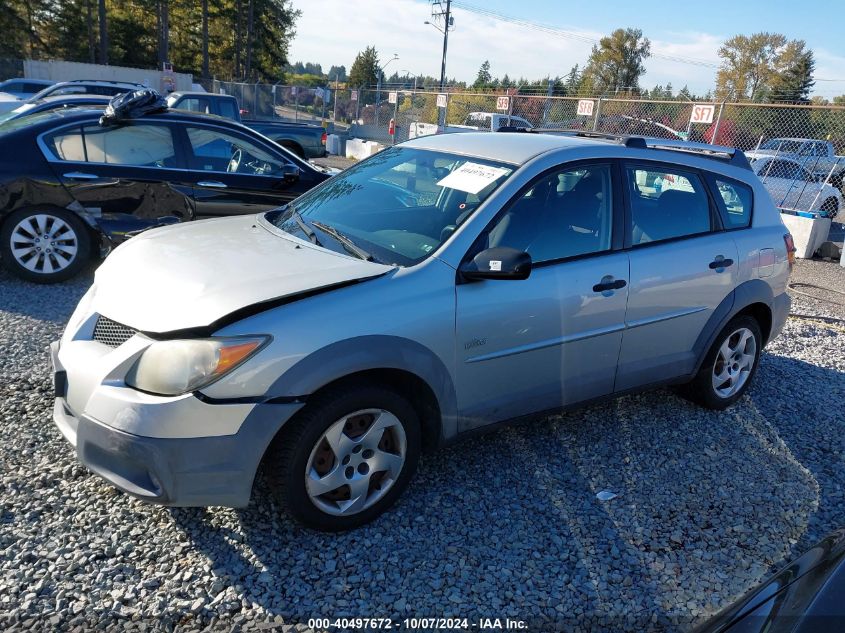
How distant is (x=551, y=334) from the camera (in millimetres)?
3361

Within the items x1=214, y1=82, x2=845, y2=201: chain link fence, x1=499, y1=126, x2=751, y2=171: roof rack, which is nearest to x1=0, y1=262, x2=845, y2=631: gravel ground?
x1=499, y1=126, x2=751, y2=171: roof rack

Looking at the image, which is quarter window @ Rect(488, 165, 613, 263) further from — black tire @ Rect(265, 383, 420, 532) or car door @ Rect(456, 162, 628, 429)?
black tire @ Rect(265, 383, 420, 532)

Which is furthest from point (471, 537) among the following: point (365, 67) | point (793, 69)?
point (365, 67)

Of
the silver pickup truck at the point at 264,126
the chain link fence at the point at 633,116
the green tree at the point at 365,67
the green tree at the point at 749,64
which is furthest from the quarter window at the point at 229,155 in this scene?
the green tree at the point at 365,67

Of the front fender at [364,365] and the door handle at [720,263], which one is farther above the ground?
the door handle at [720,263]

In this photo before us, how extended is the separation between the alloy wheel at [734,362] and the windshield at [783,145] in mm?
11999

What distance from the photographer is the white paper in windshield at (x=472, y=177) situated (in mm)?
3426

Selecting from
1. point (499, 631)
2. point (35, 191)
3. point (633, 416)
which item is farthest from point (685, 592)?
point (35, 191)

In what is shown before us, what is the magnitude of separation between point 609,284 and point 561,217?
1.47 feet

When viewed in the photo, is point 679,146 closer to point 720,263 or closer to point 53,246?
point 720,263

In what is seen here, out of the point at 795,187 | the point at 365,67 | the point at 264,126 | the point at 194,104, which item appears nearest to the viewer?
the point at 795,187

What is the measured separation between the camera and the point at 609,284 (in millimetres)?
3557

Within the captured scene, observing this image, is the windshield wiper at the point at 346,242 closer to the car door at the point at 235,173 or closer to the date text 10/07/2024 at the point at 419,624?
the date text 10/07/2024 at the point at 419,624

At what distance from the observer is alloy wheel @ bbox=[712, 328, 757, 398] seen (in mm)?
4492
